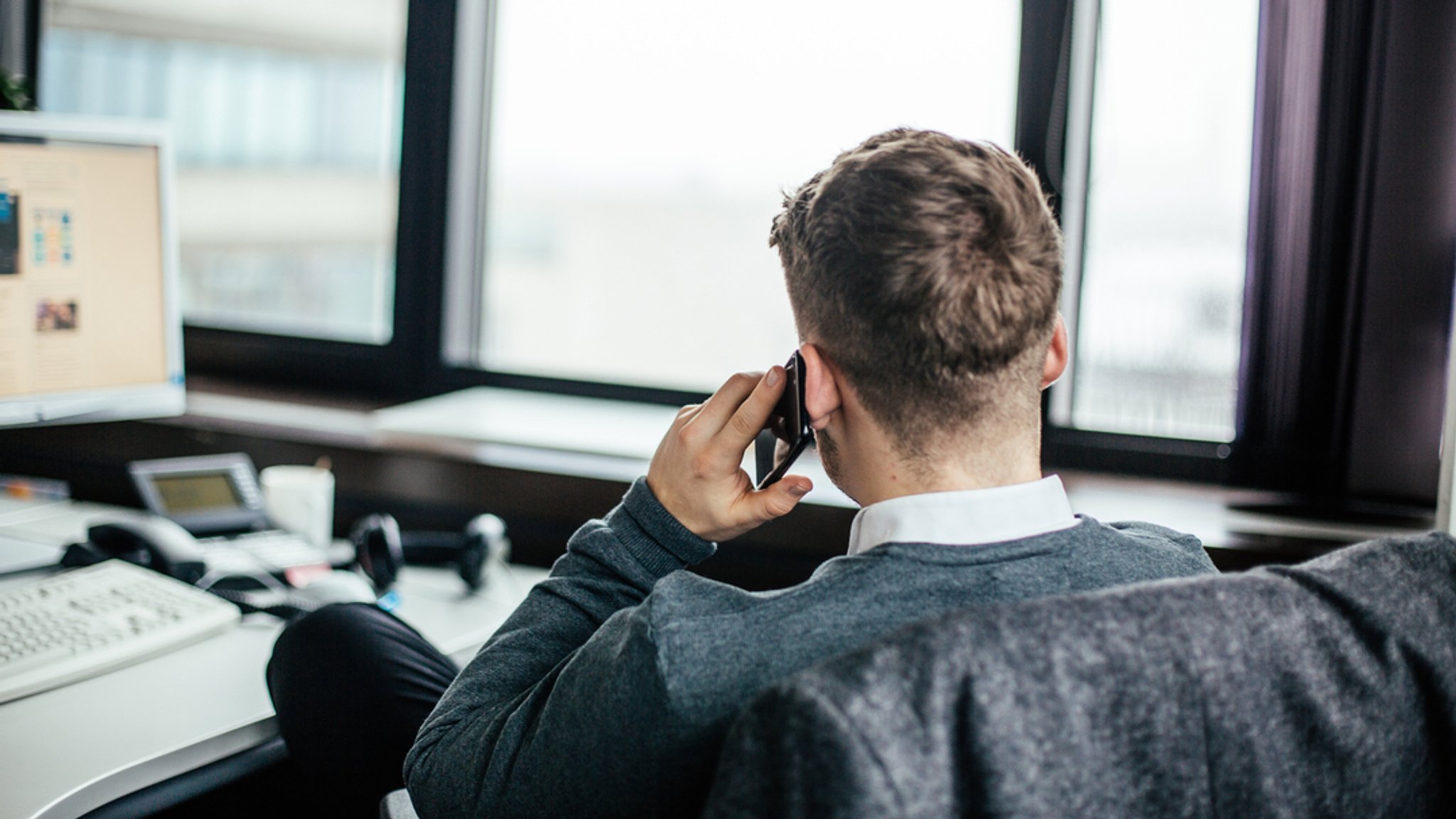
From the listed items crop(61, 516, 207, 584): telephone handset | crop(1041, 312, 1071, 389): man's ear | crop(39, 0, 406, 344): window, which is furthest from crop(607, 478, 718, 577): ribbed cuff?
crop(39, 0, 406, 344): window

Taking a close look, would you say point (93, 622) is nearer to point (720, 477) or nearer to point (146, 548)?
point (146, 548)

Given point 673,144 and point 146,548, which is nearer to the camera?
point 146,548

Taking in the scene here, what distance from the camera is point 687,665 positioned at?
79cm

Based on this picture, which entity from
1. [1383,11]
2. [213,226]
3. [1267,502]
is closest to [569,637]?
[1267,502]

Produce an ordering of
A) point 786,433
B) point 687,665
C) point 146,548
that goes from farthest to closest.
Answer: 1. point 146,548
2. point 786,433
3. point 687,665

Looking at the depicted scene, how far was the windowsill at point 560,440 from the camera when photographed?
66.4 inches

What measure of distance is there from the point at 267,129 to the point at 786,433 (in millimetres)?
1936

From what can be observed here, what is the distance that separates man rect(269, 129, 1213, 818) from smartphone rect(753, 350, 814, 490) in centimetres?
1

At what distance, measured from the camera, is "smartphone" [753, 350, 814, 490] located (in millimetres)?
945

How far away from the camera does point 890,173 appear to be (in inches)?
33.6

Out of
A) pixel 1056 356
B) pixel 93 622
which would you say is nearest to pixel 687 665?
pixel 1056 356

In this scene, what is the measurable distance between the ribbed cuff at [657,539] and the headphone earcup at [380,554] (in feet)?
2.45

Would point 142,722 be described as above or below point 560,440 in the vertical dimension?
below

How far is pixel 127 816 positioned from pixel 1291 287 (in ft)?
5.14
